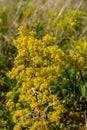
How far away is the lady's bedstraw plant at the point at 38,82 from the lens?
119 inches

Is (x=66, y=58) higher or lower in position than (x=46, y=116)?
higher

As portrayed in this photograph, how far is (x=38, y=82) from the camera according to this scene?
3033 millimetres

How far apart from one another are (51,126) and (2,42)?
69.9 inches

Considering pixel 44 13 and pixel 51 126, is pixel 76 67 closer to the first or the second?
pixel 51 126

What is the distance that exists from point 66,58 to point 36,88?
30cm

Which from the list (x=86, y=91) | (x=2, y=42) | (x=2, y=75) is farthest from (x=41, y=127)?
(x=2, y=42)

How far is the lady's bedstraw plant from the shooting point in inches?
119

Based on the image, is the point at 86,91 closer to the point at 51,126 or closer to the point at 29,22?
the point at 51,126

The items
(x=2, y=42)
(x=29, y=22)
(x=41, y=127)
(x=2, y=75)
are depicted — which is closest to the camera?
(x=41, y=127)

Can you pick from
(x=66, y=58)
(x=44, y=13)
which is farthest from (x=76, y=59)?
(x=44, y=13)

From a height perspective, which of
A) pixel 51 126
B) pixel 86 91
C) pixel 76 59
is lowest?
pixel 51 126

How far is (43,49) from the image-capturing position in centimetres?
311

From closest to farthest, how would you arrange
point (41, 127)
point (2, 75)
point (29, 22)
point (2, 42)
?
point (41, 127)
point (2, 75)
point (2, 42)
point (29, 22)

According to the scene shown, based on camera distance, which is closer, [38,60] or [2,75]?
[38,60]
